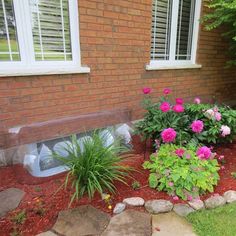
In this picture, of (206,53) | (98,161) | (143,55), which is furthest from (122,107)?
(206,53)

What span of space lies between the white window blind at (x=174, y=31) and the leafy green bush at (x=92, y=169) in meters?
2.37

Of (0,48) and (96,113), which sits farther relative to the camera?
(96,113)

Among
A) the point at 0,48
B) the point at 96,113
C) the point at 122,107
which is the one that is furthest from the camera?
the point at 122,107

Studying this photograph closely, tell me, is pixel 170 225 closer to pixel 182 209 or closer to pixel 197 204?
pixel 182 209

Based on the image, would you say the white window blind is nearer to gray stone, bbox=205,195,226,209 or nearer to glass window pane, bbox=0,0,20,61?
glass window pane, bbox=0,0,20,61

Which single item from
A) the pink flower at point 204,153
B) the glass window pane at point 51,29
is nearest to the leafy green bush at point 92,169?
the pink flower at point 204,153

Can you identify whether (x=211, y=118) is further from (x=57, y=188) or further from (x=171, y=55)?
(x=57, y=188)

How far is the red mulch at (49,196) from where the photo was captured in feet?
6.24

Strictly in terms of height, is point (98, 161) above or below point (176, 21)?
below

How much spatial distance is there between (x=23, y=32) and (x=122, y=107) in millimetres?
1818

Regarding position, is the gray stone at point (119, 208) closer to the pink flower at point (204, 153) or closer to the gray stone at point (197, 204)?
the gray stone at point (197, 204)

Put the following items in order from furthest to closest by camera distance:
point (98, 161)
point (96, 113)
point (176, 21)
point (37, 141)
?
1. point (176, 21)
2. point (96, 113)
3. point (37, 141)
4. point (98, 161)

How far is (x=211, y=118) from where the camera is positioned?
3.06 m

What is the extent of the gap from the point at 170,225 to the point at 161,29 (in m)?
3.36
